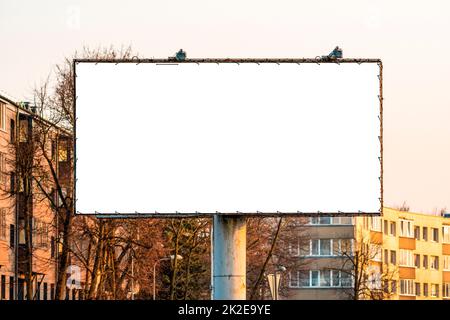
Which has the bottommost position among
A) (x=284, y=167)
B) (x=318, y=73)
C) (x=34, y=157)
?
(x=284, y=167)

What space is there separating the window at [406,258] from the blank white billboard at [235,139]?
522 ft

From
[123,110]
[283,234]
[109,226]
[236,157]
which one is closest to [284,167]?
[236,157]

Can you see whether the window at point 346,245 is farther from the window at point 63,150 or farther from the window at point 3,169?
the window at point 63,150

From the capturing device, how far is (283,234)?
112 meters

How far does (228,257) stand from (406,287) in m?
158

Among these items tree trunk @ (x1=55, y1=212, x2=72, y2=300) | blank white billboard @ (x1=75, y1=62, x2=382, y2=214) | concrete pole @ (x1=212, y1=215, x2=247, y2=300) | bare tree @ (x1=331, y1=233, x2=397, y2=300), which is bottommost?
concrete pole @ (x1=212, y1=215, x2=247, y2=300)

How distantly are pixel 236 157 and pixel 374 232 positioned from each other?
15128 cm

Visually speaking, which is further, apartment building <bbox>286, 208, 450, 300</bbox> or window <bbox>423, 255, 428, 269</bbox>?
window <bbox>423, 255, 428, 269</bbox>

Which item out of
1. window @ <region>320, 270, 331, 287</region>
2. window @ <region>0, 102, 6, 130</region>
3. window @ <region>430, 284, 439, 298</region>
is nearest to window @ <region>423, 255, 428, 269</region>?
window @ <region>430, 284, 439, 298</region>

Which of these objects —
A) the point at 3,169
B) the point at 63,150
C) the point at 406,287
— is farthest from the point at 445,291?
the point at 63,150

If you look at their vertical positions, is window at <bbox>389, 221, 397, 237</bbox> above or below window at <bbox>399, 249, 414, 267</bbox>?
above

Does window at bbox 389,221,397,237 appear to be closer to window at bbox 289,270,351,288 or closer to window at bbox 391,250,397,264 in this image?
window at bbox 391,250,397,264

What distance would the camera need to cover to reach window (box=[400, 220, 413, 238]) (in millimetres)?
188375
